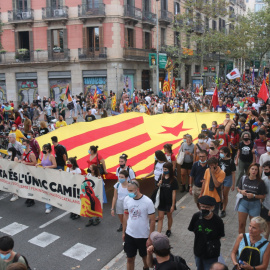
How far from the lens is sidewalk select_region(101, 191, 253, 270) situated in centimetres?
595

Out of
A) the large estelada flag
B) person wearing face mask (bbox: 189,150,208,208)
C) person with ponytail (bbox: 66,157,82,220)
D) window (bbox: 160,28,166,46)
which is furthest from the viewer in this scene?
window (bbox: 160,28,166,46)

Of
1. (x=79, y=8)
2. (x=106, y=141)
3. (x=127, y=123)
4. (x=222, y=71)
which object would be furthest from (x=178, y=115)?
(x=222, y=71)

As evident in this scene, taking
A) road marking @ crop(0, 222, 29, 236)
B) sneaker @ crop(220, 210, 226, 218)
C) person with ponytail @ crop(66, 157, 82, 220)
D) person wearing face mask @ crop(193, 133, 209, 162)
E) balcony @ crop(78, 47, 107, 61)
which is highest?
balcony @ crop(78, 47, 107, 61)

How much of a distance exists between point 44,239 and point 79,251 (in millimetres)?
942

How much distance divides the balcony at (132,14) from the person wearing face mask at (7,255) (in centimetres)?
2897

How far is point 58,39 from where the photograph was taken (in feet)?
105

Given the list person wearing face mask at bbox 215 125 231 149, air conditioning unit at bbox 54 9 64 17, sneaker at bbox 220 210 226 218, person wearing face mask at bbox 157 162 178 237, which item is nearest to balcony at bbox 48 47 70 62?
air conditioning unit at bbox 54 9 64 17

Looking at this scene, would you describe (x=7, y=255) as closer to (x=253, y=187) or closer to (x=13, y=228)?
(x=13, y=228)

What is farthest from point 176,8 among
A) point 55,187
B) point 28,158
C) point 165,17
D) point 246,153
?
point 55,187

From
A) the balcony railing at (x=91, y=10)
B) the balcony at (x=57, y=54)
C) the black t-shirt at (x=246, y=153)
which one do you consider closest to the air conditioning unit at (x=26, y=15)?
the balcony at (x=57, y=54)

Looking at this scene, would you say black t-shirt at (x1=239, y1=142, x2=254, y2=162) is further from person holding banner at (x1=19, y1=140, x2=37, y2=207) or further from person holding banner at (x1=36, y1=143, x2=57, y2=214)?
person holding banner at (x1=19, y1=140, x2=37, y2=207)

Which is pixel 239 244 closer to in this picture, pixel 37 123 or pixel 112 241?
pixel 112 241

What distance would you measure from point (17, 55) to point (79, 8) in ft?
25.1

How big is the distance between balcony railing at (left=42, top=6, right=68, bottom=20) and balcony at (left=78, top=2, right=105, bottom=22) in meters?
1.40
